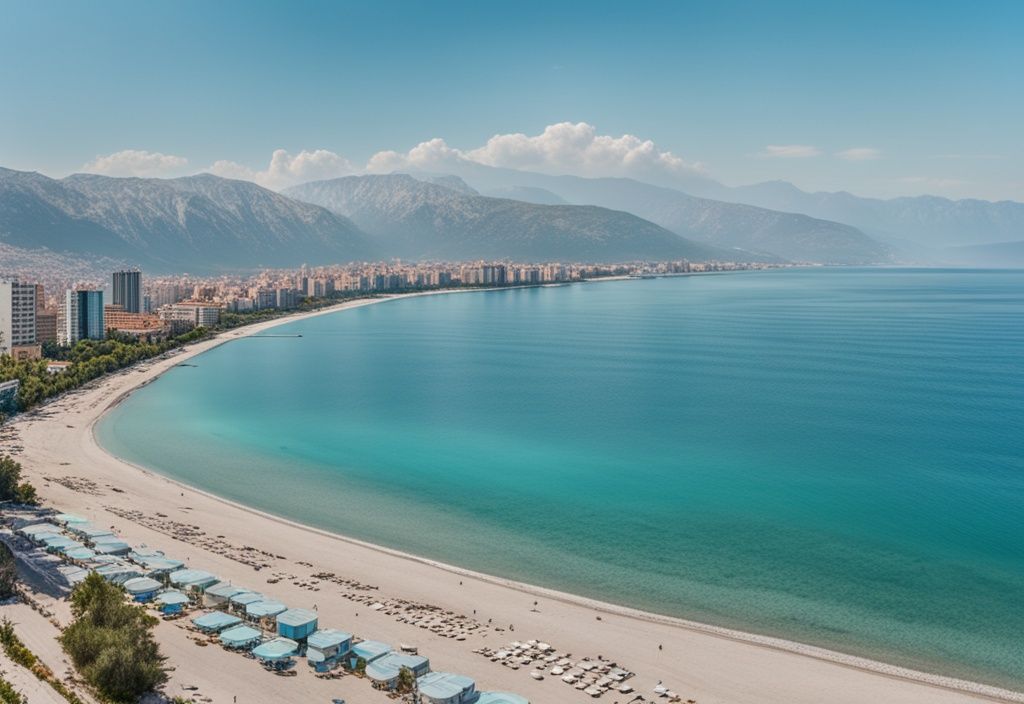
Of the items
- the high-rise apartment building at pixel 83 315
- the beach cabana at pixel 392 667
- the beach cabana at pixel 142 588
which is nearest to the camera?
the beach cabana at pixel 392 667

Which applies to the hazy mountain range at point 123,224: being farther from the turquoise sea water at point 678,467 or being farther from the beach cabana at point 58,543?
the beach cabana at point 58,543

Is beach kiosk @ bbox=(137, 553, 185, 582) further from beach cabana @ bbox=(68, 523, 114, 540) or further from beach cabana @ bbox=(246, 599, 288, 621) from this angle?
beach cabana @ bbox=(246, 599, 288, 621)

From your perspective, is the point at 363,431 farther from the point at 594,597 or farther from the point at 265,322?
the point at 265,322

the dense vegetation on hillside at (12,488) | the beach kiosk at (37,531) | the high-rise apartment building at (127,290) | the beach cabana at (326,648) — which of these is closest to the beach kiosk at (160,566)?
the beach kiosk at (37,531)

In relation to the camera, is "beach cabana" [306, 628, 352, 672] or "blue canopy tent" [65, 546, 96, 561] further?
"blue canopy tent" [65, 546, 96, 561]

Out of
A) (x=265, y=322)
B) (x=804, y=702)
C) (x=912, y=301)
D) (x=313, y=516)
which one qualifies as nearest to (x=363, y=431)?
(x=313, y=516)

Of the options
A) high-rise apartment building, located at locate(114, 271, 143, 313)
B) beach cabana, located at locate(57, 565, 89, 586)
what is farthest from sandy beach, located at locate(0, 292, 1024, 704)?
high-rise apartment building, located at locate(114, 271, 143, 313)

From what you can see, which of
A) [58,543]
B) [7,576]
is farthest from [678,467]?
[7,576]
